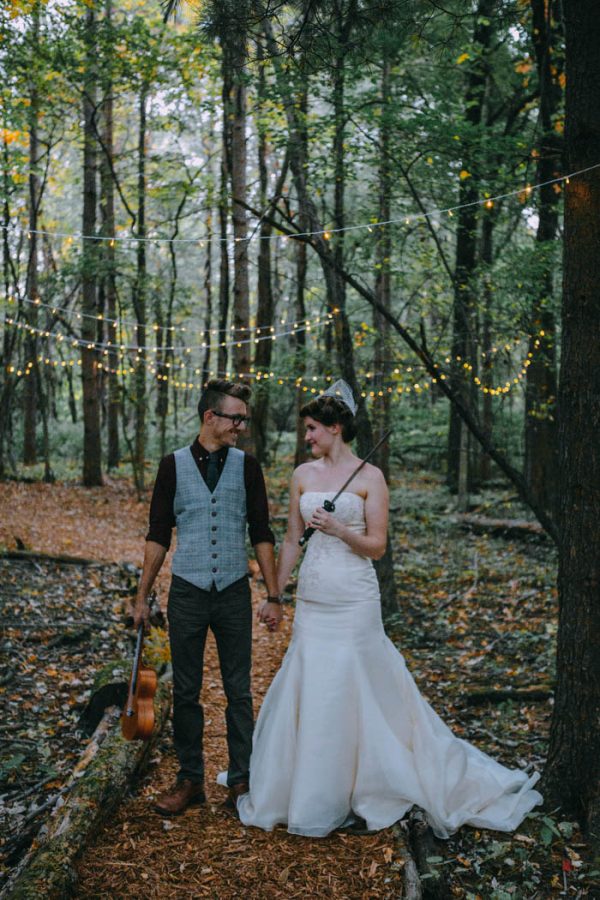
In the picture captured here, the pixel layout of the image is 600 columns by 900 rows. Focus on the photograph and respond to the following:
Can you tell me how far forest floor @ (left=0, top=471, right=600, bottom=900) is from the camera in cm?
385

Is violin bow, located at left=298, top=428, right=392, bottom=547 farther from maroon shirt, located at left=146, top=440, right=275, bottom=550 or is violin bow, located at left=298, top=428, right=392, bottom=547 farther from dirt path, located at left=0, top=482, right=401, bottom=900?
dirt path, located at left=0, top=482, right=401, bottom=900

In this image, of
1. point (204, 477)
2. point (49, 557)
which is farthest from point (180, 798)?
point (49, 557)

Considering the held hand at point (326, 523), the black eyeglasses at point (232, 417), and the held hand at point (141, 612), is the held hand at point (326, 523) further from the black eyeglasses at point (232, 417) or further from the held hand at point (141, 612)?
the held hand at point (141, 612)

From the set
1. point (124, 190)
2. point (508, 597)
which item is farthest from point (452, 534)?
point (124, 190)

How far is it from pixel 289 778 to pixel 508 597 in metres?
6.78

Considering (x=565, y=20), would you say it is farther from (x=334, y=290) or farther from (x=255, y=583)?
(x=255, y=583)

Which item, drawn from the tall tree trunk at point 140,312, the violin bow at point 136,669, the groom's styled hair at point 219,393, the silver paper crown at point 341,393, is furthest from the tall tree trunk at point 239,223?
the violin bow at point 136,669

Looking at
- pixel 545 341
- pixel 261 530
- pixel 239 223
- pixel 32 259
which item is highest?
pixel 32 259

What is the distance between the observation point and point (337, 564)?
4.53 metres

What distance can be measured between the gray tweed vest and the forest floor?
1.39 meters

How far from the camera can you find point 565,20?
447cm

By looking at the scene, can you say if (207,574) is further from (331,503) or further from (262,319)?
(262,319)

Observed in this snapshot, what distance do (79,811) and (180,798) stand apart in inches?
25.1

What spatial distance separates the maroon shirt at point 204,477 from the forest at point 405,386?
1510mm
